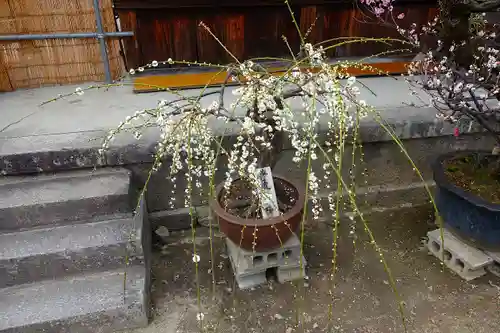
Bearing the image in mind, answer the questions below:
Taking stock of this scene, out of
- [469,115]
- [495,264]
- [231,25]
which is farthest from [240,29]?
[495,264]

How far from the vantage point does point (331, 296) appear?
6.98 feet

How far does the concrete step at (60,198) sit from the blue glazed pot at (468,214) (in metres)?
1.93

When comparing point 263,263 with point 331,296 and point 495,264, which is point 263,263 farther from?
point 495,264

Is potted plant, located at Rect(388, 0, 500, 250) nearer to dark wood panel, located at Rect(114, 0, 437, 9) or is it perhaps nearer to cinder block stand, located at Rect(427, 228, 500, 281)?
cinder block stand, located at Rect(427, 228, 500, 281)

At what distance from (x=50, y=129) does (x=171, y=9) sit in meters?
1.37

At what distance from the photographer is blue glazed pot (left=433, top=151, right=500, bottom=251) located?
2262 millimetres

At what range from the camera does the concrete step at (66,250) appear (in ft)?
7.02

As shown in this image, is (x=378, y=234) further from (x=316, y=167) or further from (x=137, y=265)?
(x=137, y=265)

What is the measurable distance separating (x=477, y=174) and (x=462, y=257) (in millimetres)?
549

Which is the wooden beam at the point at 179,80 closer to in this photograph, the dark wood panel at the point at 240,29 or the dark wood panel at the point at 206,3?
the dark wood panel at the point at 240,29

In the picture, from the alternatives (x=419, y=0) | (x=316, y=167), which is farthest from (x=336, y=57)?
(x=316, y=167)

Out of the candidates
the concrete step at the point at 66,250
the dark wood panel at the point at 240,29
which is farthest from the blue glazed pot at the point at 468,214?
the concrete step at the point at 66,250

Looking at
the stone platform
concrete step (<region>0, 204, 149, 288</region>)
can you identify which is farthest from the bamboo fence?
concrete step (<region>0, 204, 149, 288</region>)

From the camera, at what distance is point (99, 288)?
2.16 meters
